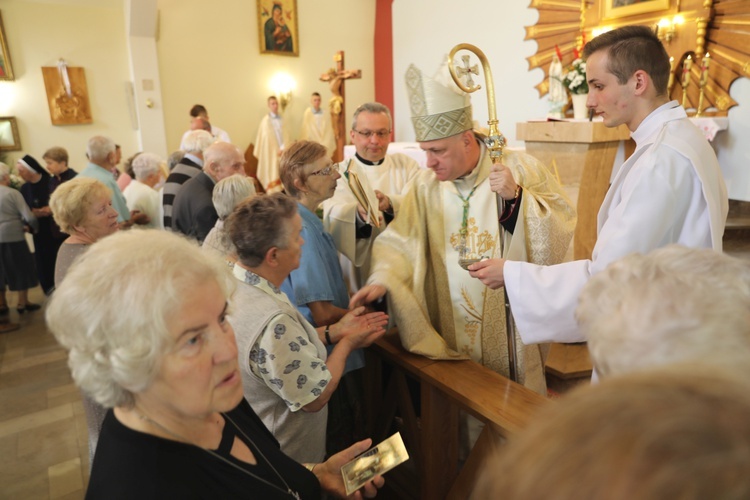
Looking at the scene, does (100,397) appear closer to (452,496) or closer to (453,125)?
(452,496)

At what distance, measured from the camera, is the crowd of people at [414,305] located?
42cm

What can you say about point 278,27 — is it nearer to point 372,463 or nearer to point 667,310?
point 372,463

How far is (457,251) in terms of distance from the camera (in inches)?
96.6

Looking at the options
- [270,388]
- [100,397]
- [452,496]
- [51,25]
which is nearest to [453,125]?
[270,388]

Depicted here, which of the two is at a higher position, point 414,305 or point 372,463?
point 414,305

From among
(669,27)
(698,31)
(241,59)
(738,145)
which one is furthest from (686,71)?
(241,59)

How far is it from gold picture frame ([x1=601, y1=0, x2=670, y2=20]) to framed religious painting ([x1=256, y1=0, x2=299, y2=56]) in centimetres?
593

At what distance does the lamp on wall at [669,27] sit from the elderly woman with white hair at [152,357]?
17.9 feet

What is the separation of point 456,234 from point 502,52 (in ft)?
18.0

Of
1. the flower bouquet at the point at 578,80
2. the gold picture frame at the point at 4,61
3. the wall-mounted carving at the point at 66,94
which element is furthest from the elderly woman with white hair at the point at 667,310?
the gold picture frame at the point at 4,61

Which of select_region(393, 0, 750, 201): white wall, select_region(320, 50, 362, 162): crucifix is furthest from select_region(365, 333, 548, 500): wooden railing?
select_region(320, 50, 362, 162): crucifix

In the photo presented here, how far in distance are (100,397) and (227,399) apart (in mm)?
232

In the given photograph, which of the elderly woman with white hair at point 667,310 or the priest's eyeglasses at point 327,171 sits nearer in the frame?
the elderly woman with white hair at point 667,310

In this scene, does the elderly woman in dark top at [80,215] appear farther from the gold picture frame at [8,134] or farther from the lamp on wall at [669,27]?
the gold picture frame at [8,134]
